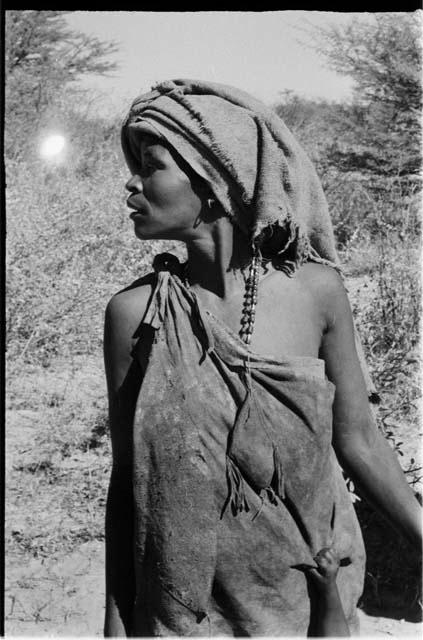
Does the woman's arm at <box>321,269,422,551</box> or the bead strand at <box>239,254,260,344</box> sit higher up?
the bead strand at <box>239,254,260,344</box>

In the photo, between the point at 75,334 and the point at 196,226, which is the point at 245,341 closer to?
the point at 196,226

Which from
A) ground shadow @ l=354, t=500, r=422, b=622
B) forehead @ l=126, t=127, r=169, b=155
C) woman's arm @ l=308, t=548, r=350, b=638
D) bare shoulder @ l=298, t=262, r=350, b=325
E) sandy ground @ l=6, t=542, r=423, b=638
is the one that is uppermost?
forehead @ l=126, t=127, r=169, b=155

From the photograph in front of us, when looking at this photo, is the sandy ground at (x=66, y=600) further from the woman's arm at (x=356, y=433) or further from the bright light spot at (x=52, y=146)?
the bright light spot at (x=52, y=146)

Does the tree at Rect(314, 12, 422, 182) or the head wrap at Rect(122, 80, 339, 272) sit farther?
the tree at Rect(314, 12, 422, 182)

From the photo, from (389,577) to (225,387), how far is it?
2254 mm

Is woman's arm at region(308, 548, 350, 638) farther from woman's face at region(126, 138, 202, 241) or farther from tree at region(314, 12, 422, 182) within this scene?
tree at region(314, 12, 422, 182)

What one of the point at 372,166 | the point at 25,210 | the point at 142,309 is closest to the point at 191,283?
the point at 142,309

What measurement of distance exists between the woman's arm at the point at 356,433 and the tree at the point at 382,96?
597 centimetres

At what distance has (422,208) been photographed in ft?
21.5

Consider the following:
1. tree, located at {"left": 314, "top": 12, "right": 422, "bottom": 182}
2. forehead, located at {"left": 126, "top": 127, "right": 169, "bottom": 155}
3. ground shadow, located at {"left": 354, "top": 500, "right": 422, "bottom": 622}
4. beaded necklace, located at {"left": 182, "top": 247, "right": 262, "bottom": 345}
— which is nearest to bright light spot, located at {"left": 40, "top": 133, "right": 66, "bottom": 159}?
tree, located at {"left": 314, "top": 12, "right": 422, "bottom": 182}

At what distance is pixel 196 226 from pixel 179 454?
1.30 ft

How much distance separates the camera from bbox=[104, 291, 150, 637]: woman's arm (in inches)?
58.8

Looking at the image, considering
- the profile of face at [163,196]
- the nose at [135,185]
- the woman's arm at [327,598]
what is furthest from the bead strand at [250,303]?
the woman's arm at [327,598]

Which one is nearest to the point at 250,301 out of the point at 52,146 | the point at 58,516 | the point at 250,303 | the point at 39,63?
the point at 250,303
